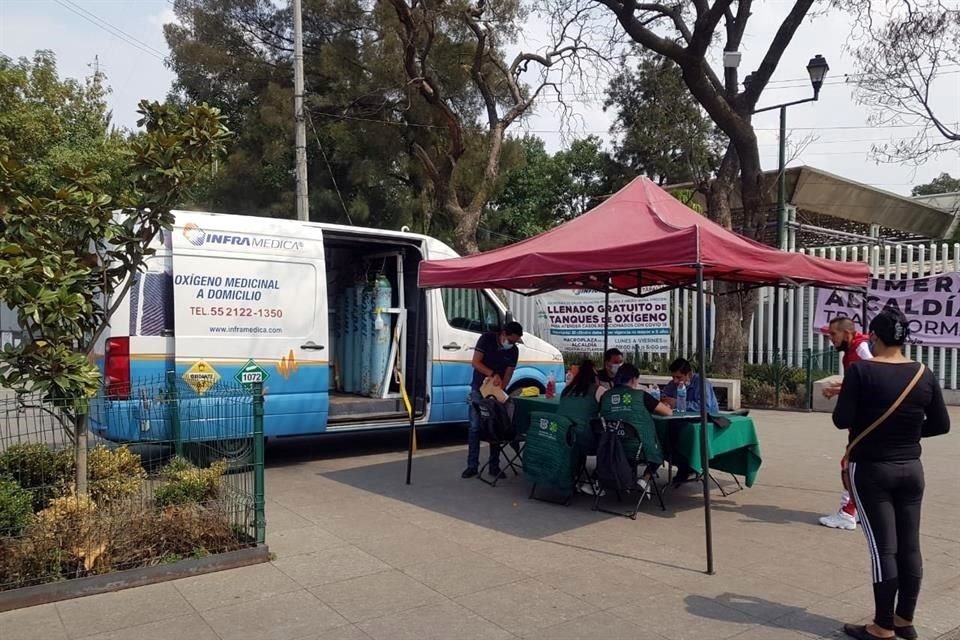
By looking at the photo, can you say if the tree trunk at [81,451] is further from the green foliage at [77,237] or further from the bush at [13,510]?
the bush at [13,510]

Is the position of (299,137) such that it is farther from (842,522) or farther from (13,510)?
(842,522)

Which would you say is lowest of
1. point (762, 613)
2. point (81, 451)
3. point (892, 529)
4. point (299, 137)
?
point (762, 613)

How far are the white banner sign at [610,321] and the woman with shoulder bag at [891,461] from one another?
34.5ft

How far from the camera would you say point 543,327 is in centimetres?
1661

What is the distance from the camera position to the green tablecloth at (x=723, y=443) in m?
6.84

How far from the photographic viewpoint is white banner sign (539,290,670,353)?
15.1 m

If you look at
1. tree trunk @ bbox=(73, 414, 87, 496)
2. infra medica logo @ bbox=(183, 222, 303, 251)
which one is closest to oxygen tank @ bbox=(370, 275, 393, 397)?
infra medica logo @ bbox=(183, 222, 303, 251)

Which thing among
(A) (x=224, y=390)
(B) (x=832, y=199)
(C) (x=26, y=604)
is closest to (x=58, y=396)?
(C) (x=26, y=604)

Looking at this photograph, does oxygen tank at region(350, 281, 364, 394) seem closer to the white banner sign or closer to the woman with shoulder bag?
the white banner sign

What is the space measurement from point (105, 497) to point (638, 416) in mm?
4110

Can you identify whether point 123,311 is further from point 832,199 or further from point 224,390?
Answer: point 832,199

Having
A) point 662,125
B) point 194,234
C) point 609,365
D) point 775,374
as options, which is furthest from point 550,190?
point 194,234

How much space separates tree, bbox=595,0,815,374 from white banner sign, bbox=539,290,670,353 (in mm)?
1286

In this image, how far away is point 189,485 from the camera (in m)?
5.63
